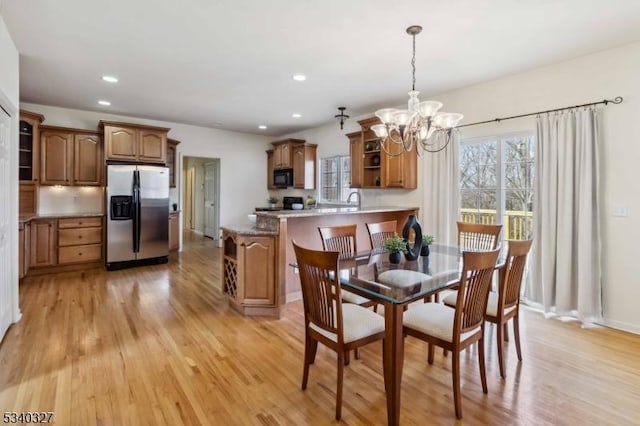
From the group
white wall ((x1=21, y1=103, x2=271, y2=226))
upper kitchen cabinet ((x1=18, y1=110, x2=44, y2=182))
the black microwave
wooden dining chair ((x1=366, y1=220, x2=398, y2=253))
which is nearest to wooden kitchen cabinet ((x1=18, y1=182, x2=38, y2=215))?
upper kitchen cabinet ((x1=18, y1=110, x2=44, y2=182))

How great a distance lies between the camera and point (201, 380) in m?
2.27

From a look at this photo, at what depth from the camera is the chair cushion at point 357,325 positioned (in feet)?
6.46

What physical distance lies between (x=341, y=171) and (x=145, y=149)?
3.55 meters

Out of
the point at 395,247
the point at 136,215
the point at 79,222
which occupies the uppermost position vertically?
the point at 136,215

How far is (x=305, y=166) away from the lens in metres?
6.79

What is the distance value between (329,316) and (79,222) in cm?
510

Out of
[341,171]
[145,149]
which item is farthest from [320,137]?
[145,149]

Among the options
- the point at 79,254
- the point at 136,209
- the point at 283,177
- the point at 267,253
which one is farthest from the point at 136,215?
the point at 267,253

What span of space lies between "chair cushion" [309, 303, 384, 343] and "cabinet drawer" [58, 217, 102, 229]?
191 inches

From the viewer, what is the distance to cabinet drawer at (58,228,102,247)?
5051mm

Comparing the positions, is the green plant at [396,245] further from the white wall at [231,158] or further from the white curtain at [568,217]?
the white wall at [231,158]

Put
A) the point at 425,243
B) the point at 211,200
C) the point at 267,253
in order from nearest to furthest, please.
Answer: the point at 425,243
the point at 267,253
the point at 211,200

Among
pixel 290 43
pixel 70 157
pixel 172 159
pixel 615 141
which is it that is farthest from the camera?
pixel 172 159

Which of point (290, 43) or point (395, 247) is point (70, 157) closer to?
point (290, 43)
